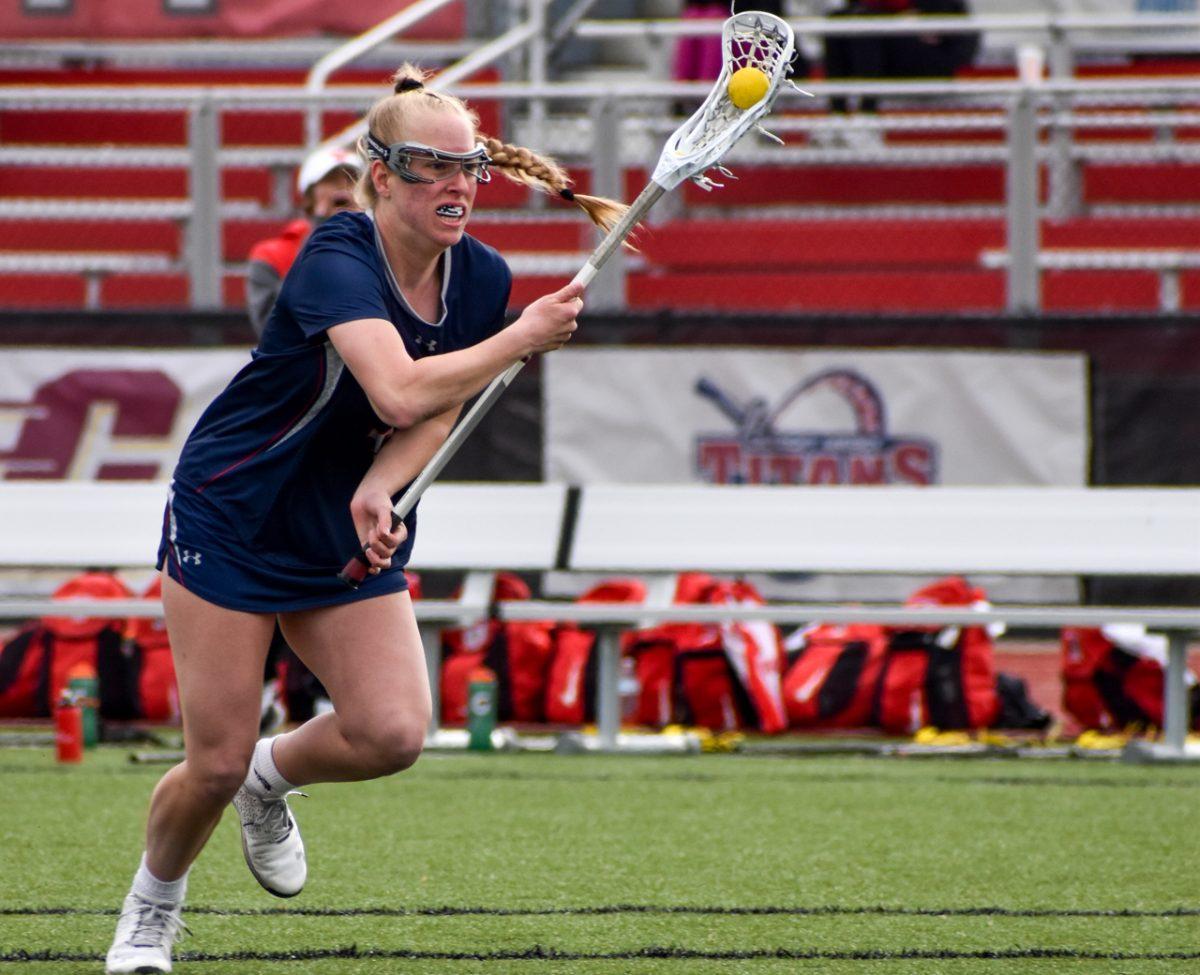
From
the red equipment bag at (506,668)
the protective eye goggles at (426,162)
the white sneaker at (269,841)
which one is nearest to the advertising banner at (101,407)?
the red equipment bag at (506,668)

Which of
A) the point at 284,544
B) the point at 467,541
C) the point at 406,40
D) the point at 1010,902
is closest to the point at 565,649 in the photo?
the point at 467,541

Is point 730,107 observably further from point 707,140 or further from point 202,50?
point 202,50

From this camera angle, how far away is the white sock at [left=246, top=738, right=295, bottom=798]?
4.70 metres

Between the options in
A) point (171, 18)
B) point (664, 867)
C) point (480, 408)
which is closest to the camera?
point (480, 408)

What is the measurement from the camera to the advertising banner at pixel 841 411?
11.0m

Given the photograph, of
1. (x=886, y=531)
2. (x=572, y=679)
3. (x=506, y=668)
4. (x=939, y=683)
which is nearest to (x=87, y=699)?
(x=506, y=668)

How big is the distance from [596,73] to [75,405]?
5035 millimetres

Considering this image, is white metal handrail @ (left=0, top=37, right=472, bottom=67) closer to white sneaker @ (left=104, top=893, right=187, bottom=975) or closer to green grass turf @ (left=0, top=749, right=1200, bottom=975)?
green grass turf @ (left=0, top=749, right=1200, bottom=975)

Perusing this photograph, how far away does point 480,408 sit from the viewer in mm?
4582

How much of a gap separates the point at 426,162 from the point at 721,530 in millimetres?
4866

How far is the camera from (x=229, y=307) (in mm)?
11203

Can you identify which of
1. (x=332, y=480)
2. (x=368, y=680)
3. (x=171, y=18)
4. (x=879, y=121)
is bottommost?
(x=368, y=680)

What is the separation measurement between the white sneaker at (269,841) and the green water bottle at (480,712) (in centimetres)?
361

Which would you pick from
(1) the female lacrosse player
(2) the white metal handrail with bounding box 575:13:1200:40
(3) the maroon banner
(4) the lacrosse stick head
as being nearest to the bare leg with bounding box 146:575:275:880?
(1) the female lacrosse player
